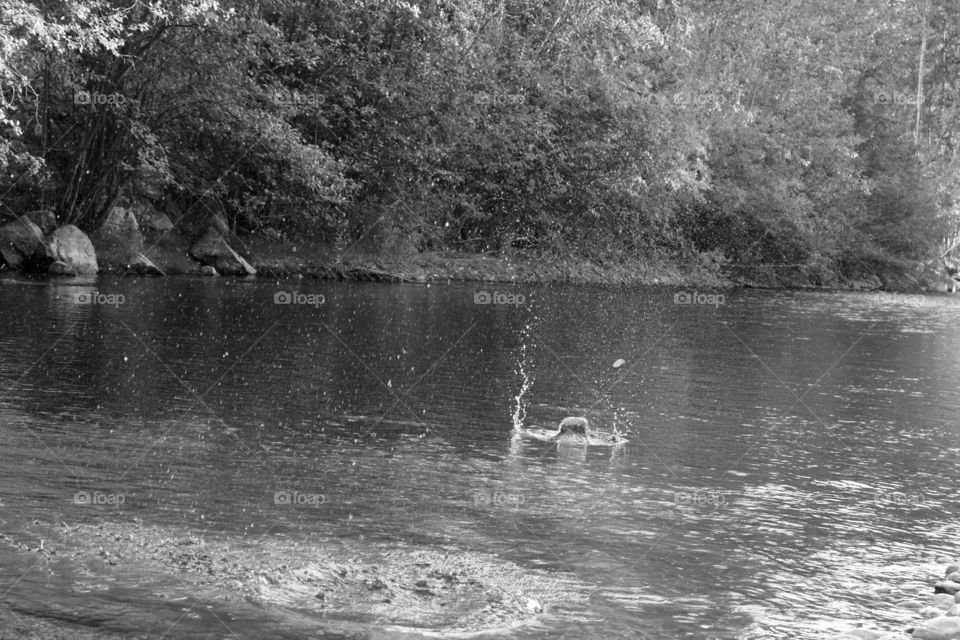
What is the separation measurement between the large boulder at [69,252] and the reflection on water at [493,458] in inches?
233

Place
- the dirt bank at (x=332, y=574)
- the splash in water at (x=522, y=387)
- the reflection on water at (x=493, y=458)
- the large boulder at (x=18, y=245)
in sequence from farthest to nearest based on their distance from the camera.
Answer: the large boulder at (x=18, y=245) → the splash in water at (x=522, y=387) → the reflection on water at (x=493, y=458) → the dirt bank at (x=332, y=574)

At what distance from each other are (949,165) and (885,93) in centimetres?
817

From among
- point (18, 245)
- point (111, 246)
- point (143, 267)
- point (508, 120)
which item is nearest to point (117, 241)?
point (111, 246)

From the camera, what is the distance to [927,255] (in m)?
69.1

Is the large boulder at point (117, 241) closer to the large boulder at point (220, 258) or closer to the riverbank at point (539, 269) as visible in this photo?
the riverbank at point (539, 269)

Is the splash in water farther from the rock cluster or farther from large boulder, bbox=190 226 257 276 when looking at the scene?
large boulder, bbox=190 226 257 276

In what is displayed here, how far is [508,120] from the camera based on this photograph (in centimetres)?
4612

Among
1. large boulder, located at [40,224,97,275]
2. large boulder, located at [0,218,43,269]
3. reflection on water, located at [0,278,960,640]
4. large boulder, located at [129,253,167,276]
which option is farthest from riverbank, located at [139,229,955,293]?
reflection on water, located at [0,278,960,640]

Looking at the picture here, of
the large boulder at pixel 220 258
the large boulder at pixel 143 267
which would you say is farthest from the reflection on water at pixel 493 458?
the large boulder at pixel 220 258

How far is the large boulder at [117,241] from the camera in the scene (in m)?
34.2

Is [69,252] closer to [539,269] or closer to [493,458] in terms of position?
[539,269]

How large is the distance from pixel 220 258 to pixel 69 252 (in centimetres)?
583

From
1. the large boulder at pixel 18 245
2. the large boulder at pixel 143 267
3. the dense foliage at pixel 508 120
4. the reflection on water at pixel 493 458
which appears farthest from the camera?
the large boulder at pixel 143 267

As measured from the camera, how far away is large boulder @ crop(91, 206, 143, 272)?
34188mm
